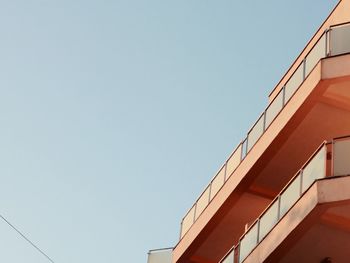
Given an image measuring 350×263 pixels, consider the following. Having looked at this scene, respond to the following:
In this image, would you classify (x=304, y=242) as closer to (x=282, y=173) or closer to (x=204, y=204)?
(x=282, y=173)

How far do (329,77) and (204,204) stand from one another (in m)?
7.34

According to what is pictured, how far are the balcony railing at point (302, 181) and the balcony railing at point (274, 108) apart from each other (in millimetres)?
2343

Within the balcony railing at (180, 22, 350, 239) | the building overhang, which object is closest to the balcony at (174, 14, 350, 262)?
the balcony railing at (180, 22, 350, 239)

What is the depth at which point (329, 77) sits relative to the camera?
59.8ft

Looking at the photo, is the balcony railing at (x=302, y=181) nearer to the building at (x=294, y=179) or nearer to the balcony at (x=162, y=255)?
the building at (x=294, y=179)

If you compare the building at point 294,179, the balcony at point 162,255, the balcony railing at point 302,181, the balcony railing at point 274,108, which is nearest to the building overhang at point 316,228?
the building at point 294,179

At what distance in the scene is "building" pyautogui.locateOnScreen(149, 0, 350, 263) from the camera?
659 inches

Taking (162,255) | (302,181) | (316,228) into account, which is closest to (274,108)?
(302,181)

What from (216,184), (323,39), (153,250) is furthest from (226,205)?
(323,39)

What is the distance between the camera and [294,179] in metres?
17.8

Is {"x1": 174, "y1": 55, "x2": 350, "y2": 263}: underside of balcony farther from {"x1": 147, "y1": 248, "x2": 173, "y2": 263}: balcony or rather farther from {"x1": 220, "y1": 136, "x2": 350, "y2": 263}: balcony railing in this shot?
{"x1": 220, "y1": 136, "x2": 350, "y2": 263}: balcony railing

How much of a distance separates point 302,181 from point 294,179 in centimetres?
37

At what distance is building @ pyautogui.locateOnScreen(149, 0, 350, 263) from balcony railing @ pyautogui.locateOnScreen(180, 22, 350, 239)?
23 millimetres

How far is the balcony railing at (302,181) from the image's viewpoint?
1669 centimetres
